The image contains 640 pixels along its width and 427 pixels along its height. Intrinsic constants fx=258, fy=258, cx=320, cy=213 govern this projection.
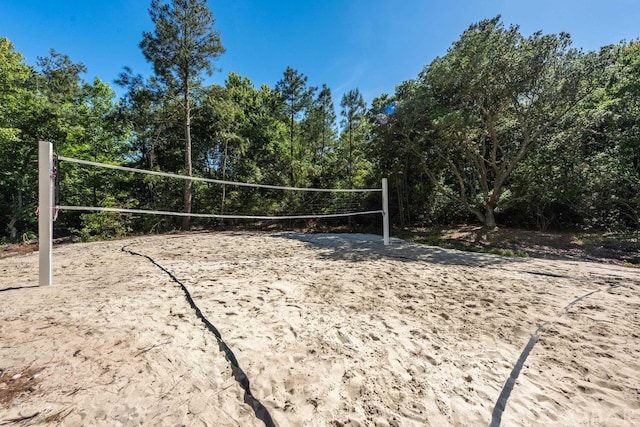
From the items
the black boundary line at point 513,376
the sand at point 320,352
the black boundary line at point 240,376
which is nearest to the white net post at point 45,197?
the sand at point 320,352

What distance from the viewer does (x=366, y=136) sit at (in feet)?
39.3

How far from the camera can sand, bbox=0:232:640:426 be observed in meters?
1.26

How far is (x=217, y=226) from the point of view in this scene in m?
12.0

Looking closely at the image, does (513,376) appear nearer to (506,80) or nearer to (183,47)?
(506,80)

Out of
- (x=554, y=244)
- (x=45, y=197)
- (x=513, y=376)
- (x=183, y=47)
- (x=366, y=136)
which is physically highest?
(x=183, y=47)

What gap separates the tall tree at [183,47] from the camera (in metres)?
9.62

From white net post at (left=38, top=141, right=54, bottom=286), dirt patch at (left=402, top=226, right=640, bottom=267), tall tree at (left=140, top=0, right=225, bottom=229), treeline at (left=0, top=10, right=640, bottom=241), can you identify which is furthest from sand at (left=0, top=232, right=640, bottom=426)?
tall tree at (left=140, top=0, right=225, bottom=229)

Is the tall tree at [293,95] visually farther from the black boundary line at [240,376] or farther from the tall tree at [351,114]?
the black boundary line at [240,376]

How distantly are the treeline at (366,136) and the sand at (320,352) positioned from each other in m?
6.16

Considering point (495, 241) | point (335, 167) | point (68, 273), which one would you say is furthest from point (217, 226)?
point (495, 241)

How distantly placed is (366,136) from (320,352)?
11384mm

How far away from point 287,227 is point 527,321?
10660 mm

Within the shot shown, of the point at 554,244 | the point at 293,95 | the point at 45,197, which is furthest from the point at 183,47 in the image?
the point at 554,244

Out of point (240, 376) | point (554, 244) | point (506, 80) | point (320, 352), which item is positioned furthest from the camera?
point (506, 80)
